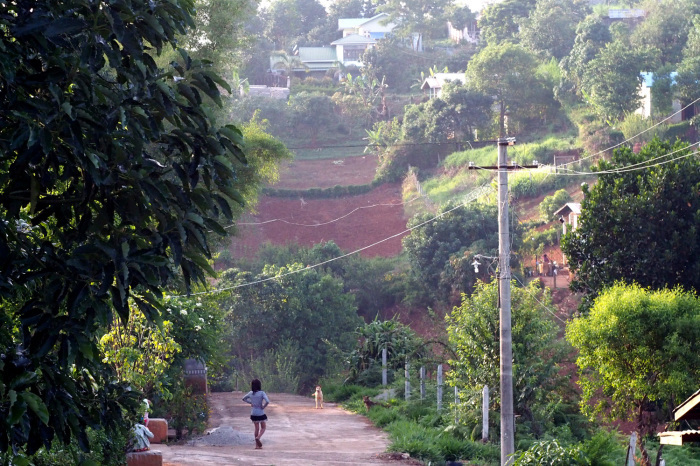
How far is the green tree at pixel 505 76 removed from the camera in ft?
160

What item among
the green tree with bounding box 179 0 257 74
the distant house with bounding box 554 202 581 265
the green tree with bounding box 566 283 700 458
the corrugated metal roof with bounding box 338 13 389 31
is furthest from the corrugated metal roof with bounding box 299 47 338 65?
the green tree with bounding box 566 283 700 458

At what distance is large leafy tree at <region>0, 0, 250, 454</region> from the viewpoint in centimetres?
407

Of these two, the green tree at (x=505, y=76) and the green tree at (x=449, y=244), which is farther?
the green tree at (x=505, y=76)

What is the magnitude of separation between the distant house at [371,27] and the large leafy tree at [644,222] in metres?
51.5

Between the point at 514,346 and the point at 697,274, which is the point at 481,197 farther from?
Result: the point at 514,346

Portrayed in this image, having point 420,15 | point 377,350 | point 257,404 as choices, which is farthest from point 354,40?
point 257,404

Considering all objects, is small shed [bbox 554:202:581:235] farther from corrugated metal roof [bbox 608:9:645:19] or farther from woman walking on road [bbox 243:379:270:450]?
corrugated metal roof [bbox 608:9:645:19]

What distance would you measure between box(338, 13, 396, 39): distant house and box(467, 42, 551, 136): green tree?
23.4 metres

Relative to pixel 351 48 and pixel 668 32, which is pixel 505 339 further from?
pixel 351 48

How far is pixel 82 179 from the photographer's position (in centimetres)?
462

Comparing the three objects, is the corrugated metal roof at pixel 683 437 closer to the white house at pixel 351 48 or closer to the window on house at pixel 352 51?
the white house at pixel 351 48

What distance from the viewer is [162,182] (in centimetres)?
448

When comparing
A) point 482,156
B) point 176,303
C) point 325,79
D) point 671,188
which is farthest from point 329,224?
point 176,303

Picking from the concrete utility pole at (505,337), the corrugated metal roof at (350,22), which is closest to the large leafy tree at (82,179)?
the concrete utility pole at (505,337)
